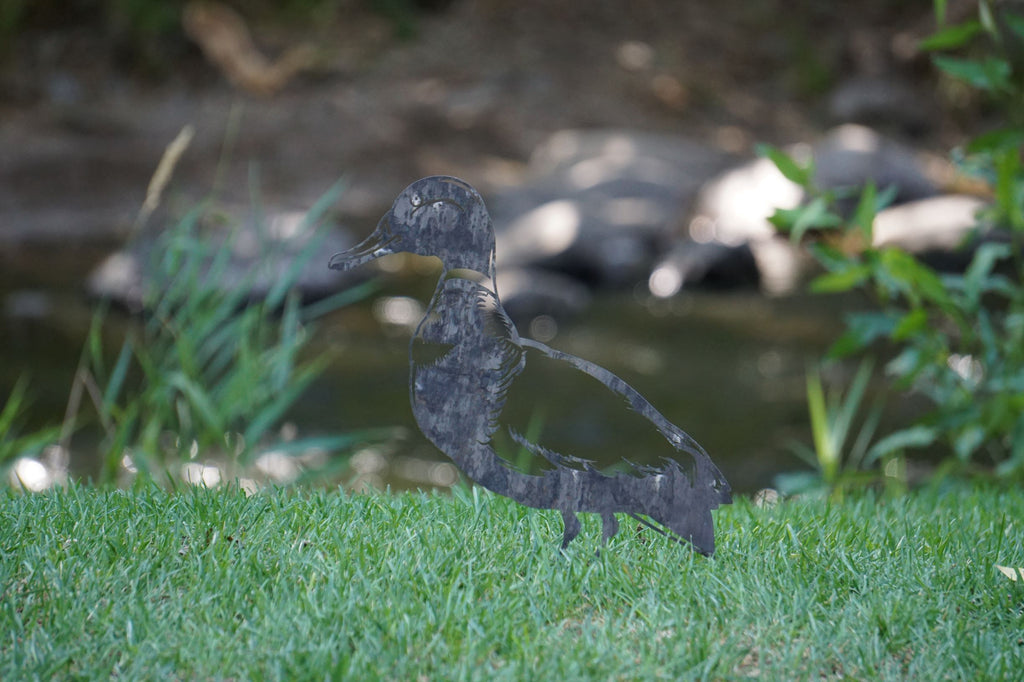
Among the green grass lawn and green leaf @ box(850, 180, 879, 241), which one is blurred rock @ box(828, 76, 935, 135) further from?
the green grass lawn

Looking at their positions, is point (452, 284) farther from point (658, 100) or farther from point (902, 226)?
point (658, 100)

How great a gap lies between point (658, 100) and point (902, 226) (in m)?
5.01

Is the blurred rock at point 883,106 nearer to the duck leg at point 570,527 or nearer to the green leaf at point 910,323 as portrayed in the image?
the green leaf at point 910,323

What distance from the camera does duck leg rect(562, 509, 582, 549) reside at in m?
1.83

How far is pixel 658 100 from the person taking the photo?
487 inches

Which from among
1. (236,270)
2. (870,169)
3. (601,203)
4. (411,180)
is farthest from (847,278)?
(411,180)

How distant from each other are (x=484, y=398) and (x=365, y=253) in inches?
13.8

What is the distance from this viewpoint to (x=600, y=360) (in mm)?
5961

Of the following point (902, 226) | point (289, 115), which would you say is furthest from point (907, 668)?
point (289, 115)

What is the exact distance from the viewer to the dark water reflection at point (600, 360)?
192 inches

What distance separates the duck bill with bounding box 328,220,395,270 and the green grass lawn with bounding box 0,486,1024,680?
1.77ft

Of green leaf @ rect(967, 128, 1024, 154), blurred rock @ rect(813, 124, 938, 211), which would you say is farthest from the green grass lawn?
blurred rock @ rect(813, 124, 938, 211)

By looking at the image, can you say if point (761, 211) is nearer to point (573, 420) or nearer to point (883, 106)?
point (573, 420)

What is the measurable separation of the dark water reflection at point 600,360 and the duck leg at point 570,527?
2726mm
